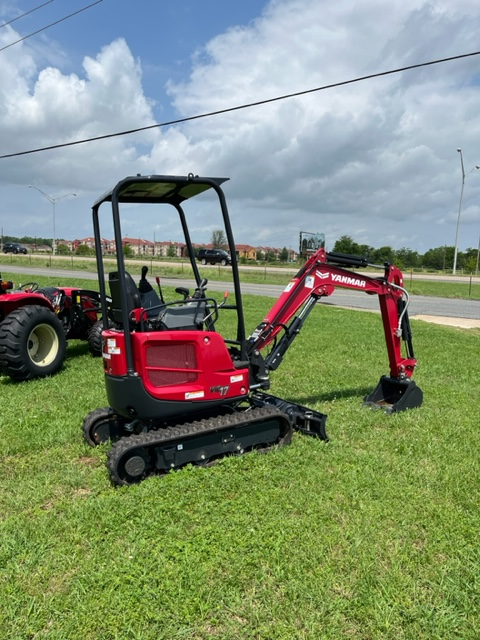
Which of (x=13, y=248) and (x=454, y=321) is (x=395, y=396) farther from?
(x=13, y=248)

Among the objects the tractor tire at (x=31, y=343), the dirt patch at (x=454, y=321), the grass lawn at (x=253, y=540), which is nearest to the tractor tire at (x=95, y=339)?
the tractor tire at (x=31, y=343)

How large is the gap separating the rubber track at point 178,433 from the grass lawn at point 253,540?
238 mm

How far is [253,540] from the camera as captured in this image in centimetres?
365

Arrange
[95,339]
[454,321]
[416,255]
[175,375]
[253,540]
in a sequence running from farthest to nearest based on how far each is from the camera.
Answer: [416,255]
[454,321]
[95,339]
[175,375]
[253,540]

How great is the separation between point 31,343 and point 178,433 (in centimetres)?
473

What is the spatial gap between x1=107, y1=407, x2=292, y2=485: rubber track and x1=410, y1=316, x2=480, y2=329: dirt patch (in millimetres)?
12513

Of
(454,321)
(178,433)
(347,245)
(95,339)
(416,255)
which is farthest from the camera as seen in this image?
(416,255)

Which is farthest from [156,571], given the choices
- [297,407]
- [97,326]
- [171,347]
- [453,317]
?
[453,317]

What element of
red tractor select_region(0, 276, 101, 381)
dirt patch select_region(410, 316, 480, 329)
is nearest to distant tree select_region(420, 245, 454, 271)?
dirt patch select_region(410, 316, 480, 329)

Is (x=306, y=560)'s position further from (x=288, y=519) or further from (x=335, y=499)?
(x=335, y=499)

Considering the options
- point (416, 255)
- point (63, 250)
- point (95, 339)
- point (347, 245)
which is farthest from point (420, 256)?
point (95, 339)

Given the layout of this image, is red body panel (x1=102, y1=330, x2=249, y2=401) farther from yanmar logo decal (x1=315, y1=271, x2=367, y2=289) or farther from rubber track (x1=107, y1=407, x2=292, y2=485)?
yanmar logo decal (x1=315, y1=271, x2=367, y2=289)

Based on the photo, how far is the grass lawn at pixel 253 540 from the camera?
295 centimetres

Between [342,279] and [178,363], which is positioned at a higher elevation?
[342,279]
